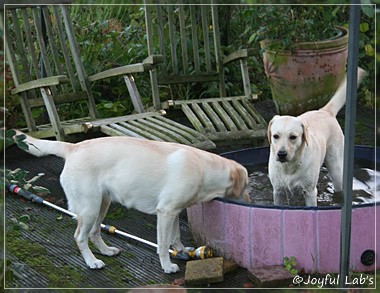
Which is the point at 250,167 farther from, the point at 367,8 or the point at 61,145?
the point at 367,8

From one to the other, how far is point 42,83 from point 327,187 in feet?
6.68

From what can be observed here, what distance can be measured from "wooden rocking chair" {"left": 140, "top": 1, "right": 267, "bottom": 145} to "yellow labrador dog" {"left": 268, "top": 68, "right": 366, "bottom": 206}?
1.00 metres

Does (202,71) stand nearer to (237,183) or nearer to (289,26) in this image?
(289,26)

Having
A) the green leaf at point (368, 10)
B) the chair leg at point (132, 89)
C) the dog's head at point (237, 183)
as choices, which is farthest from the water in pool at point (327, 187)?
the green leaf at point (368, 10)

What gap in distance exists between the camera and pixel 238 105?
5977 millimetres

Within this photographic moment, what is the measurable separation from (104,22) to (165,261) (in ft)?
12.4

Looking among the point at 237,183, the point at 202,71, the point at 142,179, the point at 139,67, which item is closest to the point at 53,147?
the point at 142,179

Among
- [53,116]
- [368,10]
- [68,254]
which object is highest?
[368,10]

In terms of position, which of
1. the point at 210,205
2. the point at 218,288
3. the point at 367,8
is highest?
the point at 367,8

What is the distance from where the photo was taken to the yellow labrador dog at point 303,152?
4.05 meters

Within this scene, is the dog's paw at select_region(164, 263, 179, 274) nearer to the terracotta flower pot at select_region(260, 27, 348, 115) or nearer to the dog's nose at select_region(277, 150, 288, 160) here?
the dog's nose at select_region(277, 150, 288, 160)

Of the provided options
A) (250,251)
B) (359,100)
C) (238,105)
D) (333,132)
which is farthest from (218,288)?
(359,100)

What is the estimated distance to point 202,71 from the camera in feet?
21.5

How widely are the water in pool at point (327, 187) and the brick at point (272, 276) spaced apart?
0.86 meters
